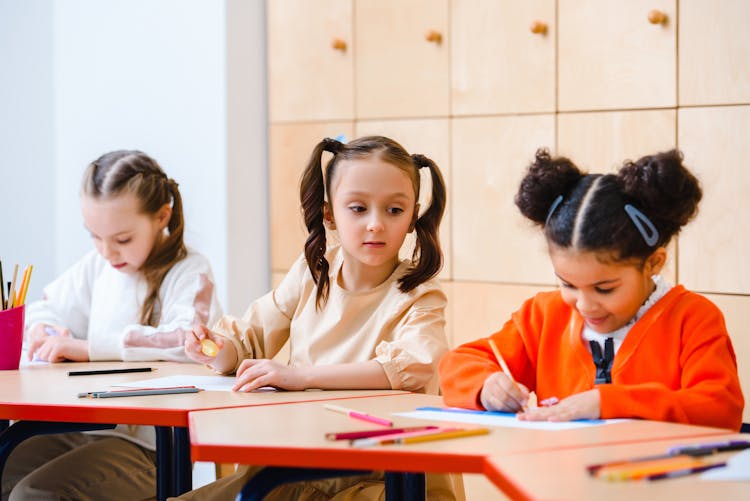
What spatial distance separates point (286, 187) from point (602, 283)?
232cm

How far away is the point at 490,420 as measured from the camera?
1.47 metres

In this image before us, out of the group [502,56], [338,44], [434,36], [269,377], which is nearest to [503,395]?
[269,377]

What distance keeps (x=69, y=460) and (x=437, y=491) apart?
87 cm

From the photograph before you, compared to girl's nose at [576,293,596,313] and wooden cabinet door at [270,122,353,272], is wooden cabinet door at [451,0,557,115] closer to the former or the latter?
wooden cabinet door at [270,122,353,272]

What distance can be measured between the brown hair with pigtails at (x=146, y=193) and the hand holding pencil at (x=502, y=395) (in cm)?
111

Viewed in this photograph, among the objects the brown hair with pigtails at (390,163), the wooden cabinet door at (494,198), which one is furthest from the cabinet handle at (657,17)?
the brown hair with pigtails at (390,163)

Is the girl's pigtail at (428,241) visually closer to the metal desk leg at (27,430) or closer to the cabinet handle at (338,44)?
the metal desk leg at (27,430)

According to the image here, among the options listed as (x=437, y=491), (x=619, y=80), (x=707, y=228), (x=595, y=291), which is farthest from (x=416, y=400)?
(x=619, y=80)

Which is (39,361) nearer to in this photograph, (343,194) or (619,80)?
(343,194)

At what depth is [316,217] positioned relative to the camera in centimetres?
212

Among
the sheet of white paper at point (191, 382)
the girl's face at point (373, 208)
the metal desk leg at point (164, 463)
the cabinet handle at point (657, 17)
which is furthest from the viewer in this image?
the cabinet handle at point (657, 17)

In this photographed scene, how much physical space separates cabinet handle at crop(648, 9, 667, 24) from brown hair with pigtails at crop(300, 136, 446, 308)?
112 centimetres

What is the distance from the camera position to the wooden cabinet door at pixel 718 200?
2.74 meters

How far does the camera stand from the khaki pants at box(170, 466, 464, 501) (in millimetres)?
1744
